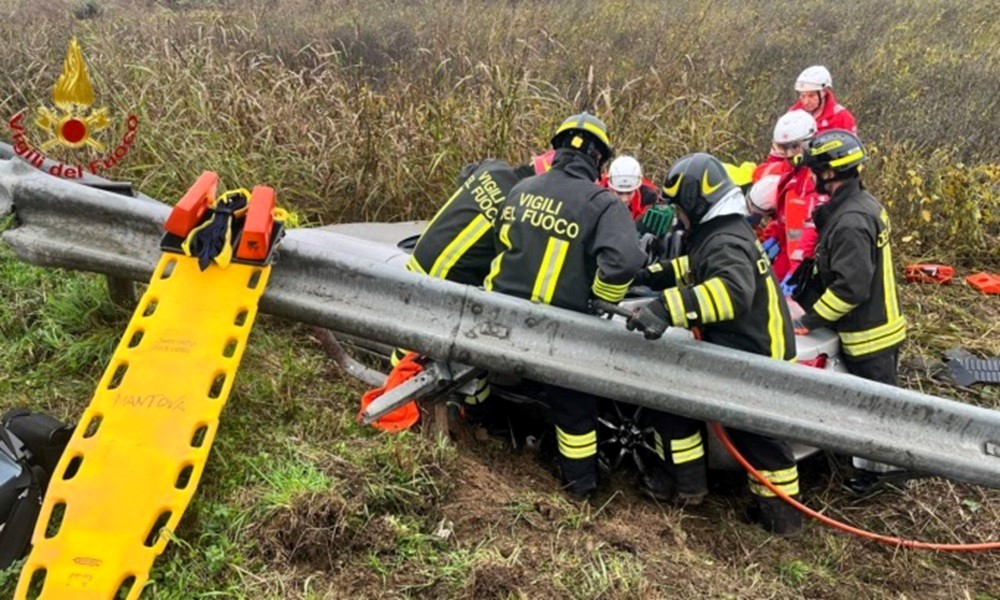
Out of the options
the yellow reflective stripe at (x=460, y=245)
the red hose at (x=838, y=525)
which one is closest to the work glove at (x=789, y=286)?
the red hose at (x=838, y=525)

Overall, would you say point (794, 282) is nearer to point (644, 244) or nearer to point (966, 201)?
point (644, 244)

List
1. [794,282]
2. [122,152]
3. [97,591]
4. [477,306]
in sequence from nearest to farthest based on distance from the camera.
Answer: [97,591] → [477,306] → [122,152] → [794,282]

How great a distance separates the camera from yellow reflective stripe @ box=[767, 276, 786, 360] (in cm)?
339

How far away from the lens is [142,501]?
2.23m

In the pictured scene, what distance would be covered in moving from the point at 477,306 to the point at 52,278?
229cm

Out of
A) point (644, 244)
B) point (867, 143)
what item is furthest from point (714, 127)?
point (644, 244)

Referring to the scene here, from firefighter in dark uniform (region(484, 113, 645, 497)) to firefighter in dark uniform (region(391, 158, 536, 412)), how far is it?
403mm

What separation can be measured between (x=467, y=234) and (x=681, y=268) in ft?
3.53

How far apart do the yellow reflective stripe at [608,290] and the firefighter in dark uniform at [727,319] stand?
0.17 metres

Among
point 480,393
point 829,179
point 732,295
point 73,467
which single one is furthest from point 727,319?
point 73,467

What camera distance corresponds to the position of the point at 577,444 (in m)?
3.40

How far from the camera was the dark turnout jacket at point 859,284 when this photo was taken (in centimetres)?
377

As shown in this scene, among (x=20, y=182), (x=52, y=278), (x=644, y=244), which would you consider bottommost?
(x=52, y=278)

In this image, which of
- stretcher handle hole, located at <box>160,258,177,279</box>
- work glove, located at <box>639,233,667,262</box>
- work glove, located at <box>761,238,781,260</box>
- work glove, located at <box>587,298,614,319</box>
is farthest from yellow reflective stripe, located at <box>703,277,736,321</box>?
stretcher handle hole, located at <box>160,258,177,279</box>
